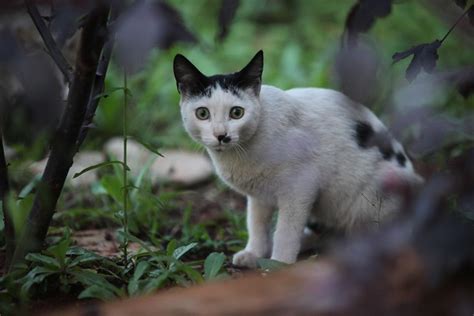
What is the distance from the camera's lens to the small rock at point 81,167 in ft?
14.0

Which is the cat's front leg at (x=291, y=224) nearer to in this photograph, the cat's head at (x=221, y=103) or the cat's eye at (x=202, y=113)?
the cat's head at (x=221, y=103)

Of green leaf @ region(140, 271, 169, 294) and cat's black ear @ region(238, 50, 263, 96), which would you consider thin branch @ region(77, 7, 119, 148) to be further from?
cat's black ear @ region(238, 50, 263, 96)

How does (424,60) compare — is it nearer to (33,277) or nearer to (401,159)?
(401,159)

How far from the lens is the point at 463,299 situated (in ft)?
4.46

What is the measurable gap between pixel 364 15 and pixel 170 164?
9.05 feet

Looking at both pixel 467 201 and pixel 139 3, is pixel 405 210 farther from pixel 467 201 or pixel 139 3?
pixel 139 3

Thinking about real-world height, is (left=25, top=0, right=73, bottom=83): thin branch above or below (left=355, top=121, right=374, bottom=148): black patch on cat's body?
above

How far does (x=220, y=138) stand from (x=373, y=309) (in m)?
1.60

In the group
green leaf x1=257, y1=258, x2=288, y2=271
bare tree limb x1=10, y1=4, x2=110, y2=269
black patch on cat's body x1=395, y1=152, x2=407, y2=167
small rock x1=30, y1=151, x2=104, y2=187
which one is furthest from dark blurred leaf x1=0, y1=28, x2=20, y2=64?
small rock x1=30, y1=151, x2=104, y2=187

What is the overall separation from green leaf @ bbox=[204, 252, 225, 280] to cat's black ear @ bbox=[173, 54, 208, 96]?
0.80 metres

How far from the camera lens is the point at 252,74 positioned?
297cm

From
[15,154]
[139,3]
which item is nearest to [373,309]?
[139,3]

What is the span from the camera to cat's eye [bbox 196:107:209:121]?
2.96 m

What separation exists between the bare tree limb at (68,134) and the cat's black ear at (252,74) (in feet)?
3.00
